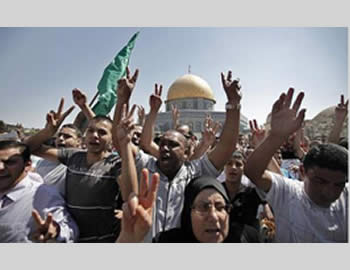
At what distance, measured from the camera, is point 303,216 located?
5.40ft

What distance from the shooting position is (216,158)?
6.68ft

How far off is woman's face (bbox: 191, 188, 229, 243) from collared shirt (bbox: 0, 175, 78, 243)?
0.96 metres

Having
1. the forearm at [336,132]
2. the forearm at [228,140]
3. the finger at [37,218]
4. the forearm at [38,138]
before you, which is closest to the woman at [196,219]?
the forearm at [228,140]

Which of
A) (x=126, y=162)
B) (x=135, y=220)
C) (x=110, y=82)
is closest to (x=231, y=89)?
(x=126, y=162)

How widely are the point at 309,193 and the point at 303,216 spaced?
16 centimetres

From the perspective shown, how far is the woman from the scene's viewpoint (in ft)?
4.33

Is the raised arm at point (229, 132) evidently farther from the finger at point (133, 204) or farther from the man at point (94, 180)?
the finger at point (133, 204)

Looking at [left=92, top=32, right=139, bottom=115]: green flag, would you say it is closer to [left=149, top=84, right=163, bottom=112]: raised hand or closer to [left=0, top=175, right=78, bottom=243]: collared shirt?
[left=149, top=84, right=163, bottom=112]: raised hand

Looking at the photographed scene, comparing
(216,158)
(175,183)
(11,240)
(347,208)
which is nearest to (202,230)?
(175,183)

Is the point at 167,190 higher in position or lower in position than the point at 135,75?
lower

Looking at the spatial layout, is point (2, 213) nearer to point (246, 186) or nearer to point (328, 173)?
point (246, 186)

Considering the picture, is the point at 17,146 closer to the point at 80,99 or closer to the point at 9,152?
the point at 9,152

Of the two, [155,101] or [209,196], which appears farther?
[155,101]

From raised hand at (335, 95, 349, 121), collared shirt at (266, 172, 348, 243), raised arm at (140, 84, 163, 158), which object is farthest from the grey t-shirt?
raised hand at (335, 95, 349, 121)
